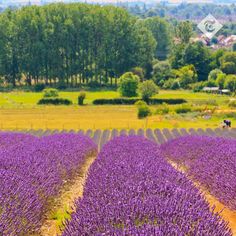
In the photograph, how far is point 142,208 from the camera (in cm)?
598

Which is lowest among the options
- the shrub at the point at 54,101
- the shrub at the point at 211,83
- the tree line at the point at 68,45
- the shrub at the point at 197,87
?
the shrub at the point at 197,87

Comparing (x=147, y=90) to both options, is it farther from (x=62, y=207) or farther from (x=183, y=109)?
(x=62, y=207)

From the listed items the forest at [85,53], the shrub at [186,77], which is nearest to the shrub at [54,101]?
the forest at [85,53]

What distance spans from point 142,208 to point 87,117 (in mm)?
Result: 36249

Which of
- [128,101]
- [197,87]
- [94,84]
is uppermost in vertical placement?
[128,101]

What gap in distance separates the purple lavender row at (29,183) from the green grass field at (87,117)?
21804 millimetres

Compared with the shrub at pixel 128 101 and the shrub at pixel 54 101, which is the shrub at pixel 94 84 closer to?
the shrub at pixel 128 101

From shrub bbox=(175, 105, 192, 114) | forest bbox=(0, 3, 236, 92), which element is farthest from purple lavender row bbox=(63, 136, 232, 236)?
forest bbox=(0, 3, 236, 92)

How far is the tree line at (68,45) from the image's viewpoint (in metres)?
73.6

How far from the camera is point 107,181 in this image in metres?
7.88

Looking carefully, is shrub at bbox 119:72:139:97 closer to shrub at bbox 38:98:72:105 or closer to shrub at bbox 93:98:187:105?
shrub at bbox 93:98:187:105

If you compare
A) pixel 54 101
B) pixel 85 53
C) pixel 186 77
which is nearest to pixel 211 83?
pixel 186 77

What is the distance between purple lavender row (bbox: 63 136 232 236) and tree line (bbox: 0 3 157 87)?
6501 centimetres

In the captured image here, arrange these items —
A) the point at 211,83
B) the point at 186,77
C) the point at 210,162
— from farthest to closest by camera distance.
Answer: the point at 186,77 → the point at 211,83 → the point at 210,162
